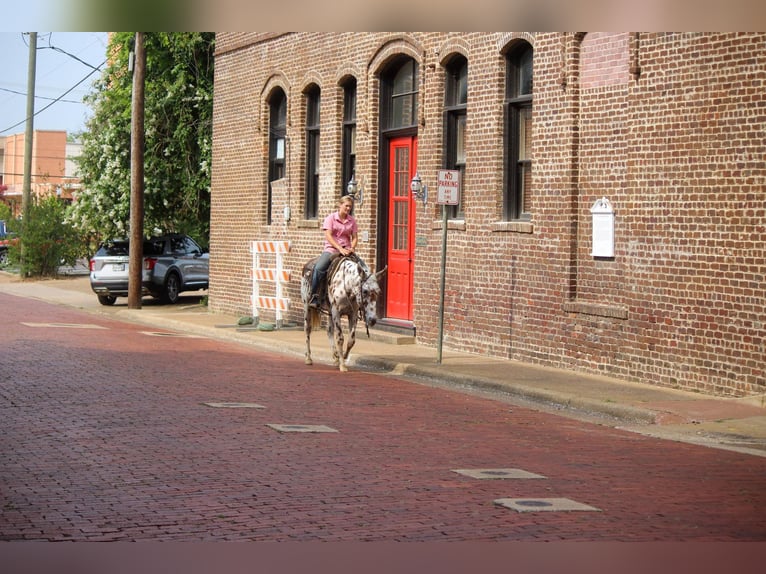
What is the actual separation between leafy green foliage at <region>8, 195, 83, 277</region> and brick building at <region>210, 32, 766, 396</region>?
2162cm

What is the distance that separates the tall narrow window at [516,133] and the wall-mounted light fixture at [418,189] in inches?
86.8

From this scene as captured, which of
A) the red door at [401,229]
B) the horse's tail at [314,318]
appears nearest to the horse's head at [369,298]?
the horse's tail at [314,318]

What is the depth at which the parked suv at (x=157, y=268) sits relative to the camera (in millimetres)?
32844

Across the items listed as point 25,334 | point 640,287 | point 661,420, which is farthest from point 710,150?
point 25,334

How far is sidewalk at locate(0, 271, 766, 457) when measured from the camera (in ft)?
42.8

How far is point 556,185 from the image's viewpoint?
58.9 ft

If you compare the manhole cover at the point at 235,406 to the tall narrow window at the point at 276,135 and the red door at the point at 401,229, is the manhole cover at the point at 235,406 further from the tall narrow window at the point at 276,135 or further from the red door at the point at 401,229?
the tall narrow window at the point at 276,135

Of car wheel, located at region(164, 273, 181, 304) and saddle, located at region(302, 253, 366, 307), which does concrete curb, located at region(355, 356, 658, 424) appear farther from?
car wheel, located at region(164, 273, 181, 304)

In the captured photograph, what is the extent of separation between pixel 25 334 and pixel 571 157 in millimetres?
10277

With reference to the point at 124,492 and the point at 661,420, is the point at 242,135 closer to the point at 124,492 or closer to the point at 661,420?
the point at 661,420

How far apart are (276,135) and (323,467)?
17.8m

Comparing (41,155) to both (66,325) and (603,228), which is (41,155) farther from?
(603,228)

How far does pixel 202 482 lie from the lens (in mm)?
9547

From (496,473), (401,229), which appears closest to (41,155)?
(401,229)
